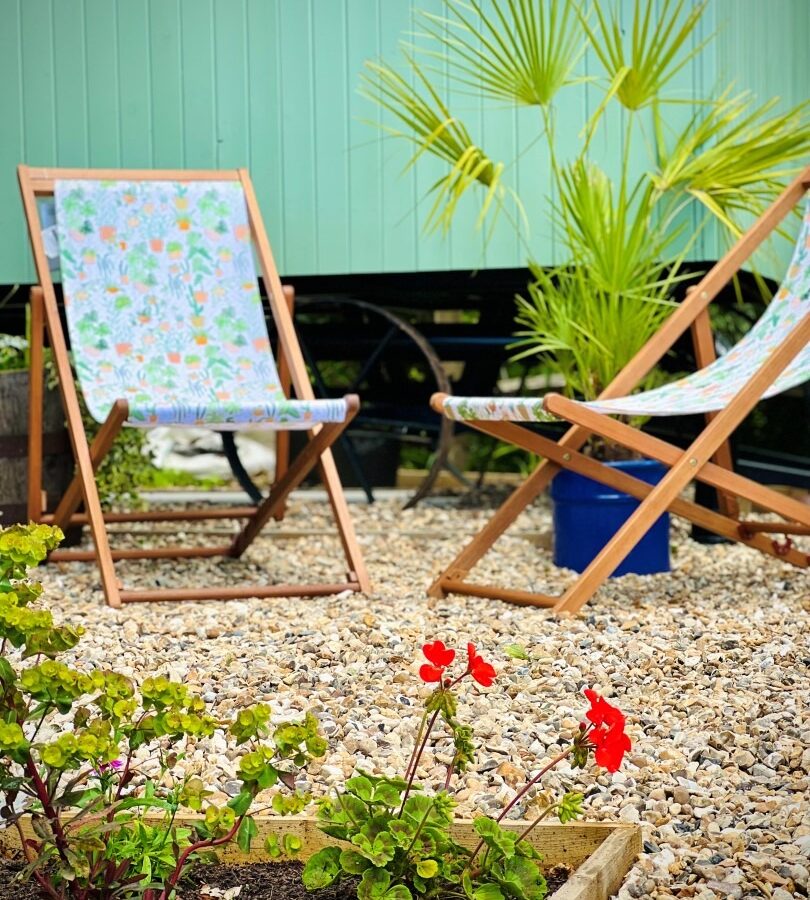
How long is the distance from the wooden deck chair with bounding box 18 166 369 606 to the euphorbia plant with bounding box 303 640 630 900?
1.97 meters

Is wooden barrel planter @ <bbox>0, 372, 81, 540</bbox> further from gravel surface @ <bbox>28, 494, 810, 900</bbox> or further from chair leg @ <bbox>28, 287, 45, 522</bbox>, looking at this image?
gravel surface @ <bbox>28, 494, 810, 900</bbox>

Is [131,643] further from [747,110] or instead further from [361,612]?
[747,110]

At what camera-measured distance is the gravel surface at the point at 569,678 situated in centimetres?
172

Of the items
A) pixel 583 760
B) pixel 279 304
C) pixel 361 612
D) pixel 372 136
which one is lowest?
pixel 361 612

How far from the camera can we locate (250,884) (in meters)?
1.56

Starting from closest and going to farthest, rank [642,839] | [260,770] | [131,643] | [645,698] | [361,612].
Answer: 1. [260,770]
2. [642,839]
3. [645,698]
4. [131,643]
5. [361,612]

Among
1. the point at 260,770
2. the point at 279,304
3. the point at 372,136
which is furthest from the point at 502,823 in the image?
the point at 372,136

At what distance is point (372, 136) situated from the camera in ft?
15.3

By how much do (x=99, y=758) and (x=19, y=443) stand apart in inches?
111

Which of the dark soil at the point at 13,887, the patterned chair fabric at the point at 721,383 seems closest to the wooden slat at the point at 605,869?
the dark soil at the point at 13,887

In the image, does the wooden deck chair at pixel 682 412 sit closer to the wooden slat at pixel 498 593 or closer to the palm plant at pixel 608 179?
the wooden slat at pixel 498 593

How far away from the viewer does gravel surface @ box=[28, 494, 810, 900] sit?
67.7 inches

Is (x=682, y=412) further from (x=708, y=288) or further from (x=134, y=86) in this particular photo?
(x=134, y=86)

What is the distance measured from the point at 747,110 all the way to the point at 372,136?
4.46ft
